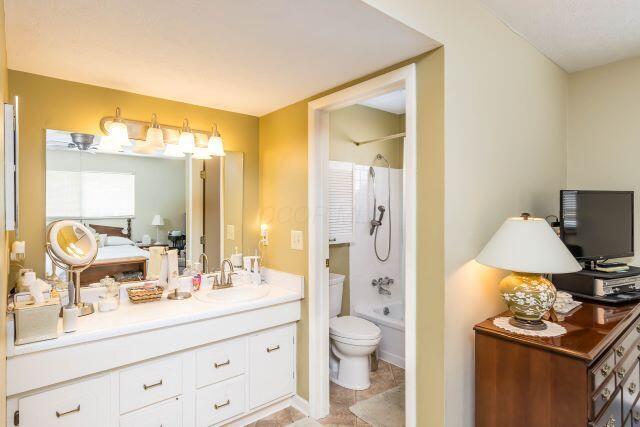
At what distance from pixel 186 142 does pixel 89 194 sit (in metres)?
0.66

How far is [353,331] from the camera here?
2.71 meters

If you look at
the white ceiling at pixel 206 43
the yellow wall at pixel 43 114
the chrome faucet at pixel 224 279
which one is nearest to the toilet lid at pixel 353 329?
the chrome faucet at pixel 224 279

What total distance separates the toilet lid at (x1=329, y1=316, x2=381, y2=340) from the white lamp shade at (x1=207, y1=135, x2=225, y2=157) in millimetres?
1600

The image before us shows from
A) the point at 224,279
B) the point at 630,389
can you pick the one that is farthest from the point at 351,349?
the point at 630,389

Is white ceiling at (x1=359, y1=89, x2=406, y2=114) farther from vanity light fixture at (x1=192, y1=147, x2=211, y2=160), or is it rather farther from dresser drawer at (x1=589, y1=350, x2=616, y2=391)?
dresser drawer at (x1=589, y1=350, x2=616, y2=391)

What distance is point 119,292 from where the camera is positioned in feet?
7.01

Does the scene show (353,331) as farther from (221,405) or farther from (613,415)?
(613,415)

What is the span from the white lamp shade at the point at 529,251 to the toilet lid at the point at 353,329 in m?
1.25

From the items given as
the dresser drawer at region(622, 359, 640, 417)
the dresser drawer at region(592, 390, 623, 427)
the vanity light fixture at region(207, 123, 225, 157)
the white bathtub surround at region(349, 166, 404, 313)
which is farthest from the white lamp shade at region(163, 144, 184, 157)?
the dresser drawer at region(622, 359, 640, 417)

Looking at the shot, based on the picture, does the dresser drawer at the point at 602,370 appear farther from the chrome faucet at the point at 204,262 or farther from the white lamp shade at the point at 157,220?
the white lamp shade at the point at 157,220

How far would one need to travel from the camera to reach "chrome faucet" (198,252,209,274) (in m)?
2.57

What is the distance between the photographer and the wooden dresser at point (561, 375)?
1.46 metres

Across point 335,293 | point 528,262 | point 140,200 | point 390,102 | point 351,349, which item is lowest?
point 351,349

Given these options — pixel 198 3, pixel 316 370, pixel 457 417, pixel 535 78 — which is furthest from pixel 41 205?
pixel 535 78
